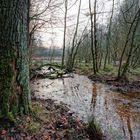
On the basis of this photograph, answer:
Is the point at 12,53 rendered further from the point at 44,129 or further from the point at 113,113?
the point at 113,113

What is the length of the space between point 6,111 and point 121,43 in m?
26.3

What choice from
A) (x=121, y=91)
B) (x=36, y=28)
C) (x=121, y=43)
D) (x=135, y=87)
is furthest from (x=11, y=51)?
(x=121, y=43)

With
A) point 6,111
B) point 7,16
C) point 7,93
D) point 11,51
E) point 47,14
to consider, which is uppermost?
point 47,14

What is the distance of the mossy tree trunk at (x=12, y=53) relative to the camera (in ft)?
13.4

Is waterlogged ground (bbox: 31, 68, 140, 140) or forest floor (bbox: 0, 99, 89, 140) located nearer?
forest floor (bbox: 0, 99, 89, 140)

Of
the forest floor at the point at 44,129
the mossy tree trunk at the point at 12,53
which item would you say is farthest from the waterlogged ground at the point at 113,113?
the mossy tree trunk at the point at 12,53

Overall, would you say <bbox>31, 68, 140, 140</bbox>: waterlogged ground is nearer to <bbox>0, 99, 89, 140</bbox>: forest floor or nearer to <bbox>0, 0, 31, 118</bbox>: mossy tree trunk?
<bbox>0, 99, 89, 140</bbox>: forest floor

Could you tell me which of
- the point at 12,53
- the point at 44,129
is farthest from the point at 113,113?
the point at 12,53

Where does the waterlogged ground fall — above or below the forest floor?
below

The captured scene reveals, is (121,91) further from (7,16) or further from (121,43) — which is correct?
(121,43)

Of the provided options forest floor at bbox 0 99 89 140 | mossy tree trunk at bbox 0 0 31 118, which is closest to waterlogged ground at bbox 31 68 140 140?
forest floor at bbox 0 99 89 140

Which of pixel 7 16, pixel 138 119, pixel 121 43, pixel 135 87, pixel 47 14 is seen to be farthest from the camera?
pixel 121 43

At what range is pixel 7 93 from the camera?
4.20m

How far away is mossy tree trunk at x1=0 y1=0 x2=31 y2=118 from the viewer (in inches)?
161
